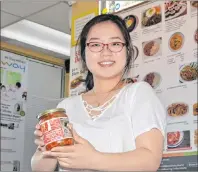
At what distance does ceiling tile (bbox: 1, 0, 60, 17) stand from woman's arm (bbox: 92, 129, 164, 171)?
2.24 metres

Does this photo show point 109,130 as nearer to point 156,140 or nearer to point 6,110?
point 156,140

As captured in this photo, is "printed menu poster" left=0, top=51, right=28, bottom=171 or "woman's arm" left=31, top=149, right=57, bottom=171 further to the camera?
"printed menu poster" left=0, top=51, right=28, bottom=171

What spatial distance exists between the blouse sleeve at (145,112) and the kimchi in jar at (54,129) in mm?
140

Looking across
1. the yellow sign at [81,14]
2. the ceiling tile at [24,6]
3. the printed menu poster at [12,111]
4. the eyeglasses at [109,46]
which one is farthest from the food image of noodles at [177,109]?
the printed menu poster at [12,111]

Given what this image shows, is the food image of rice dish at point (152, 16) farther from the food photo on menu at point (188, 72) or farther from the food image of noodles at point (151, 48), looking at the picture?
the food photo on menu at point (188, 72)

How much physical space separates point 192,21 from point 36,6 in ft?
5.02

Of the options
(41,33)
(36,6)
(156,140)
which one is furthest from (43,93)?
(156,140)

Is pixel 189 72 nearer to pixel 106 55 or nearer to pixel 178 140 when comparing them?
pixel 178 140

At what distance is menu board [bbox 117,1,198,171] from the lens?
1.70 metres

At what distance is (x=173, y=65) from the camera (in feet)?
5.91

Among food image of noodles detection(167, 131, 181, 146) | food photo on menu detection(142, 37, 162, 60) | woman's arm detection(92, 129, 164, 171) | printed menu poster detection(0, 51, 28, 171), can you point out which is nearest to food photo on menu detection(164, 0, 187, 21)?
food photo on menu detection(142, 37, 162, 60)

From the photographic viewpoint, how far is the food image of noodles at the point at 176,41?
5.91 ft

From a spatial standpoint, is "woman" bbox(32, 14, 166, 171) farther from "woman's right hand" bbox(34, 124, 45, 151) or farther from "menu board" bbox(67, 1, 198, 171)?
"menu board" bbox(67, 1, 198, 171)

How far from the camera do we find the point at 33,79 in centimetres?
369
